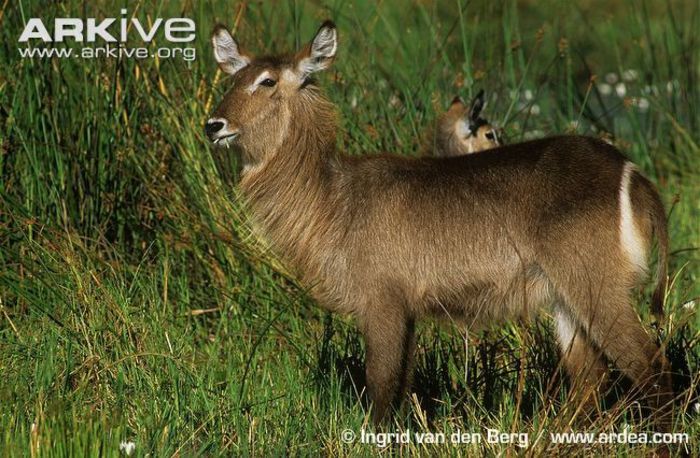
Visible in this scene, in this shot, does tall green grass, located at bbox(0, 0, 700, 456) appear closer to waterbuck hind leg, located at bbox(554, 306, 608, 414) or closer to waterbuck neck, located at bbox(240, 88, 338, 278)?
waterbuck hind leg, located at bbox(554, 306, 608, 414)

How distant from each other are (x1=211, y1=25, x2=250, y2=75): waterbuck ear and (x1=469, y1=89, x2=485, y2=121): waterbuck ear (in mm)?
1527

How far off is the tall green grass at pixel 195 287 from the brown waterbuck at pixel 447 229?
0.67 ft

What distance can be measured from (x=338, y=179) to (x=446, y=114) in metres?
1.76

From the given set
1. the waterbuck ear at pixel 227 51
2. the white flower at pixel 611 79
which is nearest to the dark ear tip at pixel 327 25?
the waterbuck ear at pixel 227 51

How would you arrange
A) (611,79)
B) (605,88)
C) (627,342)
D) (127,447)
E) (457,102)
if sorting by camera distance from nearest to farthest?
(127,447) → (627,342) → (457,102) → (605,88) → (611,79)

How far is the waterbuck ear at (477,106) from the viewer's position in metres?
6.30

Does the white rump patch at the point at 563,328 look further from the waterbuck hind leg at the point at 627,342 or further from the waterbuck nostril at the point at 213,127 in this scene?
the waterbuck nostril at the point at 213,127

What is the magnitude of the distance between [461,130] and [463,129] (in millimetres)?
12

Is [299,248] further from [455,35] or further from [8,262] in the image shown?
[455,35]

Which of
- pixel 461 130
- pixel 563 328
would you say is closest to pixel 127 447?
pixel 563 328

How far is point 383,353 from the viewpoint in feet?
14.9

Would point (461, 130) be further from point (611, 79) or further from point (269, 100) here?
point (611, 79)

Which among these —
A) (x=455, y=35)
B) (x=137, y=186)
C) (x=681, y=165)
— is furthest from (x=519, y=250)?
(x=455, y=35)

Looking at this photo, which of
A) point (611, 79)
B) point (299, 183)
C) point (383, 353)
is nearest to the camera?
point (383, 353)
